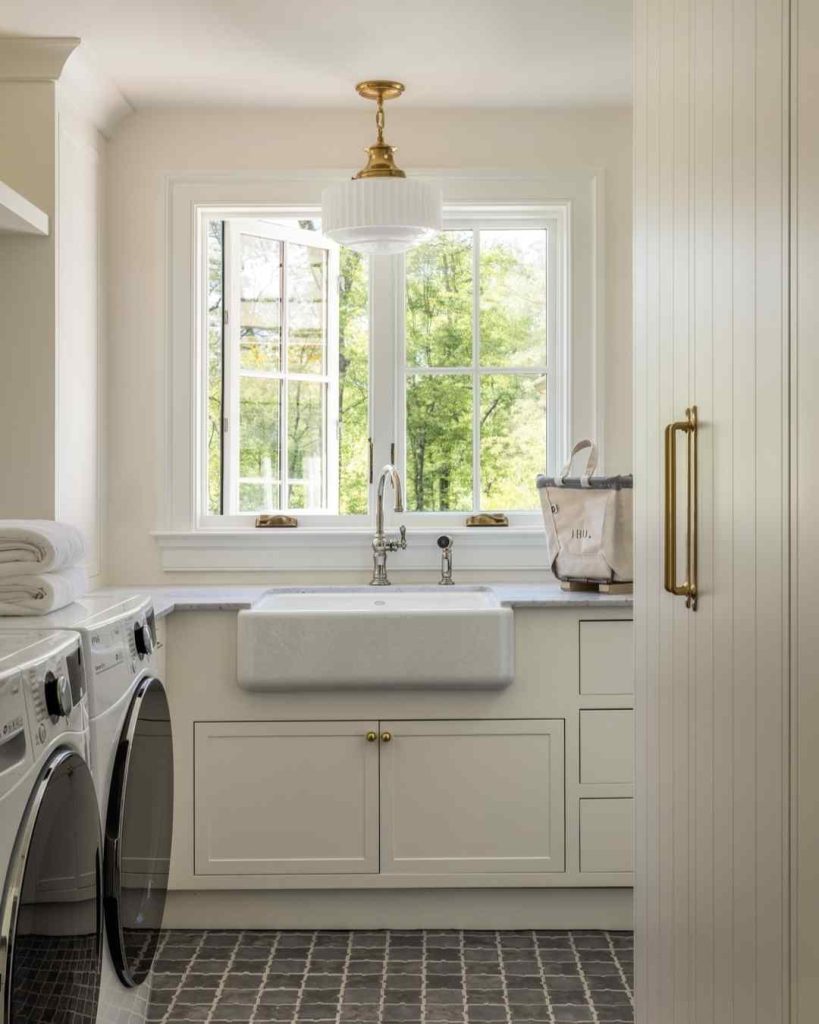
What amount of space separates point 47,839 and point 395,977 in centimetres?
153

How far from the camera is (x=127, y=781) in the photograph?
6.58 feet

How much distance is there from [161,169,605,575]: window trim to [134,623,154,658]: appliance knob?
1.22 meters

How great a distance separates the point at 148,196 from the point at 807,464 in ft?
Result: 9.40

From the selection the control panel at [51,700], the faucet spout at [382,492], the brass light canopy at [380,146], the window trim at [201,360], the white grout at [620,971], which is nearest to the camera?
the control panel at [51,700]

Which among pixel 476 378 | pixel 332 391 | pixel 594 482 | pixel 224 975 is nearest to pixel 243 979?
pixel 224 975

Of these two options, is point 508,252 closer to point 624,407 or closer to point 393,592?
point 624,407

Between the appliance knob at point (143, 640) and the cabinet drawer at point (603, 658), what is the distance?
1.20 meters

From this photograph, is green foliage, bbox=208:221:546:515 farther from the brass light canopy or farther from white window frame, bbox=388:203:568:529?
the brass light canopy

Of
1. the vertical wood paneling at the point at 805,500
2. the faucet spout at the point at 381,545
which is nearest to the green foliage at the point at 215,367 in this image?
the faucet spout at the point at 381,545

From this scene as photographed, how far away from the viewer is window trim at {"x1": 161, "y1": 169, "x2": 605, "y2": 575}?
139 inches

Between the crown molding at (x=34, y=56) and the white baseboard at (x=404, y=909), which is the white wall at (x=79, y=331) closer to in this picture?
the crown molding at (x=34, y=56)

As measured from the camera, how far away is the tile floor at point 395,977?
255 centimetres

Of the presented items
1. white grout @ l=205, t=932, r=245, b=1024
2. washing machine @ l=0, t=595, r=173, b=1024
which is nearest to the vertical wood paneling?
washing machine @ l=0, t=595, r=173, b=1024

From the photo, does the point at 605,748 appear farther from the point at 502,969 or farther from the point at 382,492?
the point at 382,492
